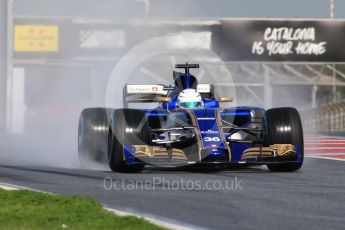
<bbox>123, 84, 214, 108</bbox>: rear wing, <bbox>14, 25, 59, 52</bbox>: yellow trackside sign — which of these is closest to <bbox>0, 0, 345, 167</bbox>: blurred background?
<bbox>14, 25, 59, 52</bbox>: yellow trackside sign

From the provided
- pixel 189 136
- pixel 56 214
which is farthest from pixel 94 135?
pixel 56 214

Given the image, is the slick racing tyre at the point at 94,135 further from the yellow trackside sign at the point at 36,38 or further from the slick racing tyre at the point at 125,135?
the yellow trackside sign at the point at 36,38

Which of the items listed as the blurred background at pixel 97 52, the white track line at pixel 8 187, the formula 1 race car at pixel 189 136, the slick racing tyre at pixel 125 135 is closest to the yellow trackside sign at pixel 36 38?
the blurred background at pixel 97 52

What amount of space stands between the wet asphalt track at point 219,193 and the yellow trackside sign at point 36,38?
2519 centimetres

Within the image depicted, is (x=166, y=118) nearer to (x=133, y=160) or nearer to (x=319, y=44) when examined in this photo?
(x=133, y=160)

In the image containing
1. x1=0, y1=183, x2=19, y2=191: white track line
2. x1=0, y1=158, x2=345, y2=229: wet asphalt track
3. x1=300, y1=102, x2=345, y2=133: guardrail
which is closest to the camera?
x1=0, y1=158, x2=345, y2=229: wet asphalt track

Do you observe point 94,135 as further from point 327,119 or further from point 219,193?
point 327,119

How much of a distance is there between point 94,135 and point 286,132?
9.61 feet

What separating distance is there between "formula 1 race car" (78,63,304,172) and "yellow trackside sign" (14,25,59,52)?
2471 cm

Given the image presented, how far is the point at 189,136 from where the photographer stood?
13.2 m

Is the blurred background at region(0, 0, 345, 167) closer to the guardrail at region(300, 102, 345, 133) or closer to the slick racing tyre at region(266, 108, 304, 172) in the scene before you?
the guardrail at region(300, 102, 345, 133)

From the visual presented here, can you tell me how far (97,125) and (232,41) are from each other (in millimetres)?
25664

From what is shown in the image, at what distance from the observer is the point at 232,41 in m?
39.7

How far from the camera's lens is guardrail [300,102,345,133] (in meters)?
36.3
